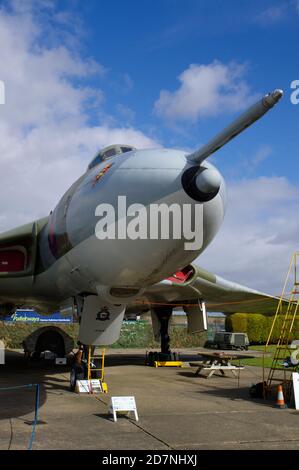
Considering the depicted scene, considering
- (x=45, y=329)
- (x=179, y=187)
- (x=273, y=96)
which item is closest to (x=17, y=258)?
(x=45, y=329)

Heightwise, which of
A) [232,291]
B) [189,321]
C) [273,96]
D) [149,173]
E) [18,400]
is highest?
[273,96]

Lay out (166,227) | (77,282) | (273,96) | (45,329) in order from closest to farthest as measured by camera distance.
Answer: (273,96) < (166,227) < (77,282) < (45,329)

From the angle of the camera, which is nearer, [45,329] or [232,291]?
[232,291]

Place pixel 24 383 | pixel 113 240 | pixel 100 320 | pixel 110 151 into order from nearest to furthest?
1. pixel 113 240
2. pixel 110 151
3. pixel 100 320
4. pixel 24 383

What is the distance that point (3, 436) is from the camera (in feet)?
17.8

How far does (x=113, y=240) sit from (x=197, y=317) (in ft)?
31.9

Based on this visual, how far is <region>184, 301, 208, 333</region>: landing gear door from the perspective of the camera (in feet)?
48.1

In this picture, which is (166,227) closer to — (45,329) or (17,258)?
(17,258)

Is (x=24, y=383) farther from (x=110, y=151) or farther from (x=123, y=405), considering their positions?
(x=110, y=151)

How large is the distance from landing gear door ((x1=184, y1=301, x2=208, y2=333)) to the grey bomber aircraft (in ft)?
16.4

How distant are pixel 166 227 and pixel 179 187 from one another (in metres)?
0.49

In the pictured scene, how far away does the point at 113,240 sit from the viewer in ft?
19.0

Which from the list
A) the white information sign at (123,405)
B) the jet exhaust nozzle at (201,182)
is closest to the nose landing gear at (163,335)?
the white information sign at (123,405)

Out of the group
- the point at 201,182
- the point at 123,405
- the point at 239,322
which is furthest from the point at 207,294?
the point at 239,322
